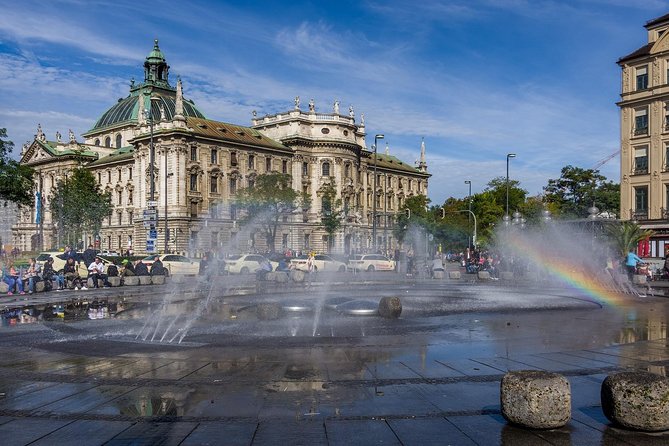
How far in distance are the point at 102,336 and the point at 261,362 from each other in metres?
5.16

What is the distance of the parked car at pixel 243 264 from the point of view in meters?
47.6

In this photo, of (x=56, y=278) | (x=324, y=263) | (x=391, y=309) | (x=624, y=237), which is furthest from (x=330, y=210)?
(x=391, y=309)

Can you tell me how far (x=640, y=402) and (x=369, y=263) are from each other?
155ft

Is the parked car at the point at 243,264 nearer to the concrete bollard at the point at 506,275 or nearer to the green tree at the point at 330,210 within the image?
the concrete bollard at the point at 506,275

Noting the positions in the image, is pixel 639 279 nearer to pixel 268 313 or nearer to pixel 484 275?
pixel 484 275

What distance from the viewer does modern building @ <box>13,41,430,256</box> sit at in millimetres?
87938

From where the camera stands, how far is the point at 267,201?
8462cm

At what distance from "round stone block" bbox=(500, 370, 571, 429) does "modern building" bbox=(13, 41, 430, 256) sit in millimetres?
70535

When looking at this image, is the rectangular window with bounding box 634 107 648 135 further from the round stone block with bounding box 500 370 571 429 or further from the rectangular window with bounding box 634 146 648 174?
the round stone block with bounding box 500 370 571 429

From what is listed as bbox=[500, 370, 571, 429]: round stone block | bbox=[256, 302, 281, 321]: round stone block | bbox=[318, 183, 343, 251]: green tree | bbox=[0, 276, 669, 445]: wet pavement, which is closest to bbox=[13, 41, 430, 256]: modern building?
bbox=[318, 183, 343, 251]: green tree

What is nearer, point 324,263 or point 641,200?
point 324,263

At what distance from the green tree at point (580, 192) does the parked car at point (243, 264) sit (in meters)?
60.8

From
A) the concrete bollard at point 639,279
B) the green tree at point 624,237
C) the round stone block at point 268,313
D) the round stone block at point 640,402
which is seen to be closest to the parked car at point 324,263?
the green tree at point 624,237

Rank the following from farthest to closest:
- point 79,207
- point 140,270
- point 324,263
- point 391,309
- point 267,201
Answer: point 267,201 → point 79,207 → point 324,263 → point 140,270 → point 391,309
